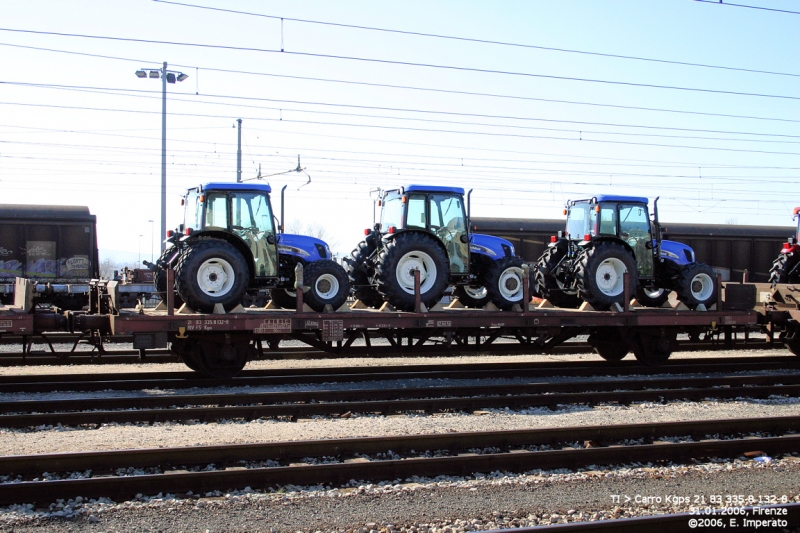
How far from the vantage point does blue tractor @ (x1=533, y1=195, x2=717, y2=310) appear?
1367 centimetres

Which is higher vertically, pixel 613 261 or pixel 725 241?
pixel 725 241

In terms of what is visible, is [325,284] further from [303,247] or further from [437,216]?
[437,216]

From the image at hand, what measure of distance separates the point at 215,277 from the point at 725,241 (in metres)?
21.8

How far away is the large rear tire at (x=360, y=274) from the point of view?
45.0 feet

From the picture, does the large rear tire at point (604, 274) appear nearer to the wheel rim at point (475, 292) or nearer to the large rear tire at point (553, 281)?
the large rear tire at point (553, 281)

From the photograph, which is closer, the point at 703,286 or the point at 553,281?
the point at 703,286

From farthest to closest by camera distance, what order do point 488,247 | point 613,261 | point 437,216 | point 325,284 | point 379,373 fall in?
point 488,247
point 613,261
point 437,216
point 379,373
point 325,284

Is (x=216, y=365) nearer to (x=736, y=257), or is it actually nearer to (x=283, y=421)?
(x=283, y=421)

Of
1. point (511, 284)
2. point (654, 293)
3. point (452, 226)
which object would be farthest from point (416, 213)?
point (654, 293)

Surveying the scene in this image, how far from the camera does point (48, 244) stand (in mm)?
23344

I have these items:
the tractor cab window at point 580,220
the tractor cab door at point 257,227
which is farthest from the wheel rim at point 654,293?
the tractor cab door at point 257,227

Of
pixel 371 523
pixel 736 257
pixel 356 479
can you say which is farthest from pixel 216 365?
pixel 736 257

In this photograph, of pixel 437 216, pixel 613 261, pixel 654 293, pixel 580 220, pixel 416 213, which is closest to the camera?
pixel 416 213

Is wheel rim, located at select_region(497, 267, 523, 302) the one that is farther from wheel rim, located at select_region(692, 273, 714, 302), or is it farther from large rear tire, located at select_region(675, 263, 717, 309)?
wheel rim, located at select_region(692, 273, 714, 302)
